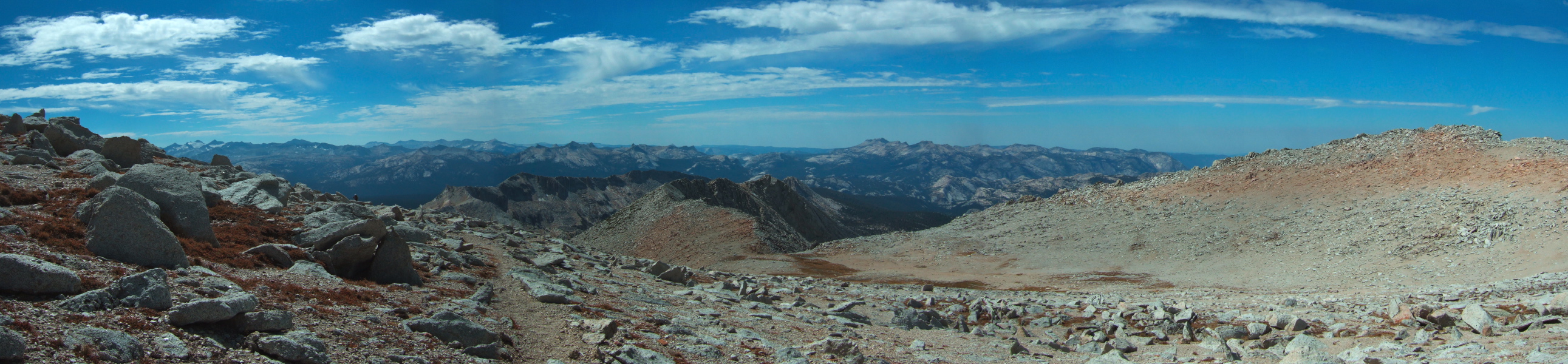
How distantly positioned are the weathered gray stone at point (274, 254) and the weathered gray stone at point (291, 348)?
286 inches

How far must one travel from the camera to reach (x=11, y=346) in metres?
7.70

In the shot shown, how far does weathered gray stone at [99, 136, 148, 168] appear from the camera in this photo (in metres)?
29.2

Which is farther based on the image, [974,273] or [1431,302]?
[974,273]

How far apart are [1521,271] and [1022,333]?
2902 centimetres

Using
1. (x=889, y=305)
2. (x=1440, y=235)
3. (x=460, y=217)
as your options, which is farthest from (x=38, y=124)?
(x=1440, y=235)

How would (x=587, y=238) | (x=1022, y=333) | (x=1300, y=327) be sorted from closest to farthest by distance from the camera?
(x=1300, y=327), (x=1022, y=333), (x=587, y=238)

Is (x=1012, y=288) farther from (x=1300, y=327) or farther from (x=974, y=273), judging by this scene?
(x=1300, y=327)

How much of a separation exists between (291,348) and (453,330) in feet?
10.4

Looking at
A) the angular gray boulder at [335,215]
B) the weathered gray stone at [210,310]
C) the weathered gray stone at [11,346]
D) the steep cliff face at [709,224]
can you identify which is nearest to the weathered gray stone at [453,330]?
the weathered gray stone at [210,310]

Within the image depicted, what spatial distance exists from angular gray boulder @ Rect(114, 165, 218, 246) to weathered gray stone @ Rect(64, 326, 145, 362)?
8.34 m

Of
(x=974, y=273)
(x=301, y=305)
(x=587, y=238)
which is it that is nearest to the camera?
(x=301, y=305)

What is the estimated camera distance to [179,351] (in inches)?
366

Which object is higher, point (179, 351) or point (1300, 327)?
point (179, 351)

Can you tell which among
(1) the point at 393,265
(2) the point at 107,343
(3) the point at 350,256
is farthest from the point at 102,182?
(2) the point at 107,343
